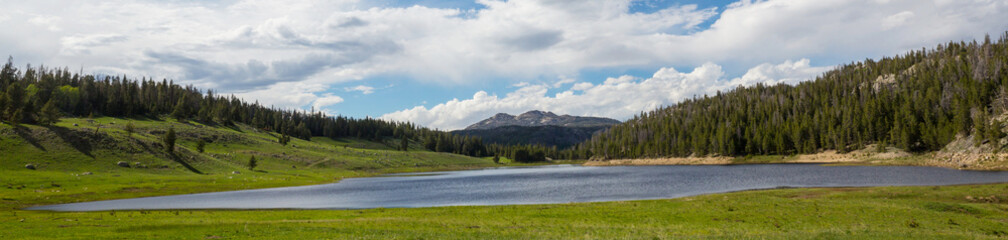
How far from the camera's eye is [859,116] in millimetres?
183375

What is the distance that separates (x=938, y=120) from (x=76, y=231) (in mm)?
208337

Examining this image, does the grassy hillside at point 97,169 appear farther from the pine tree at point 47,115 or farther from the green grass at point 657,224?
the green grass at point 657,224

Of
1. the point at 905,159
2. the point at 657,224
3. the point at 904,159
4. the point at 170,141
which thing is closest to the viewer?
the point at 657,224

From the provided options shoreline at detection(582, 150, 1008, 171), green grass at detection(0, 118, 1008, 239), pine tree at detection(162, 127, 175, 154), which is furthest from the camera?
pine tree at detection(162, 127, 175, 154)

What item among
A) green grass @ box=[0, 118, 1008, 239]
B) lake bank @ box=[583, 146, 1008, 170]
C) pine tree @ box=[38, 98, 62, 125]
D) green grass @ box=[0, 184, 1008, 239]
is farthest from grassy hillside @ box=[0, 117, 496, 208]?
lake bank @ box=[583, 146, 1008, 170]

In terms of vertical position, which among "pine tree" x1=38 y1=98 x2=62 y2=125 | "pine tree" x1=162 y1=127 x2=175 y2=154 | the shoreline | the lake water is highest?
"pine tree" x1=38 y1=98 x2=62 y2=125

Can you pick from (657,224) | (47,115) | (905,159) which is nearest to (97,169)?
(47,115)

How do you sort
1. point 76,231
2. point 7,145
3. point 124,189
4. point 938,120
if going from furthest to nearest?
1. point 938,120
2. point 7,145
3. point 124,189
4. point 76,231

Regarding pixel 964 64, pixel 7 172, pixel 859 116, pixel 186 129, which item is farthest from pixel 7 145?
pixel 964 64

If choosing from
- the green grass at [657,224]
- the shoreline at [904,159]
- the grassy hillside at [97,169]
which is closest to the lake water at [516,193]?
the shoreline at [904,159]

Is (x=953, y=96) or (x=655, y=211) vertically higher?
(x=953, y=96)

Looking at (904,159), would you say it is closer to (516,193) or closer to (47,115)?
(516,193)

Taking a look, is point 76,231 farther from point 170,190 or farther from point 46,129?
point 46,129

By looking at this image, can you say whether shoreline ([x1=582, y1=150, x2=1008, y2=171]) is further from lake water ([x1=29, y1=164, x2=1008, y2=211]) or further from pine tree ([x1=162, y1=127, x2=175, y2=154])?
pine tree ([x1=162, y1=127, x2=175, y2=154])
